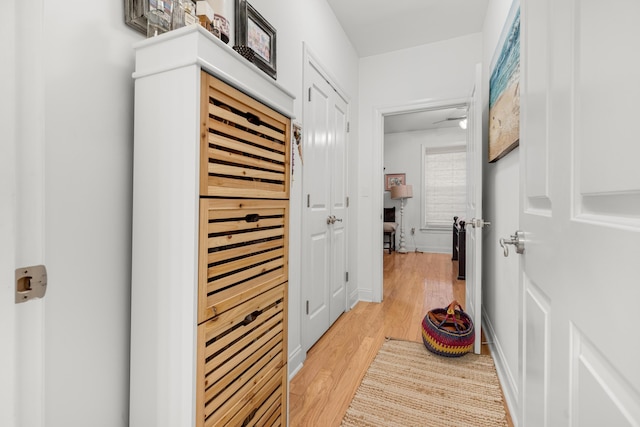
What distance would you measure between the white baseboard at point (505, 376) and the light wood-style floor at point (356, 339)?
0.41 feet

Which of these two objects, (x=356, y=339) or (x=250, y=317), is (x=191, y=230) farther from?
(x=356, y=339)

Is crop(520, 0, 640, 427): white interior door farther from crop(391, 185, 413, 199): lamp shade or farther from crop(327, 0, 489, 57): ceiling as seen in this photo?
crop(391, 185, 413, 199): lamp shade

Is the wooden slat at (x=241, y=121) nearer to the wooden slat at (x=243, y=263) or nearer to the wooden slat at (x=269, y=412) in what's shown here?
the wooden slat at (x=243, y=263)

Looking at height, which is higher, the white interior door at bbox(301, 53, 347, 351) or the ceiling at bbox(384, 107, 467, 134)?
the ceiling at bbox(384, 107, 467, 134)

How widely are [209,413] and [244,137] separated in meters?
0.83

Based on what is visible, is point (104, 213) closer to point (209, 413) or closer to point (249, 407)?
point (209, 413)

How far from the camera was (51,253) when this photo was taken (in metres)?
0.76

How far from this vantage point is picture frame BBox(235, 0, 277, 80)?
1402 mm

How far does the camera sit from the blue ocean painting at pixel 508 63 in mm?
1475

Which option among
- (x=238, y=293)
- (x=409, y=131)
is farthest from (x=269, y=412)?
(x=409, y=131)

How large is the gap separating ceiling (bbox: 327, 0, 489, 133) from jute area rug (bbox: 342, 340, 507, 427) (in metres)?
2.71

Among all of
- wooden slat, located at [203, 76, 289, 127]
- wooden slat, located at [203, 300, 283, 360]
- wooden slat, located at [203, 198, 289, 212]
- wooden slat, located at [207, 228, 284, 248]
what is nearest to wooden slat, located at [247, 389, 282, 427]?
wooden slat, located at [203, 300, 283, 360]

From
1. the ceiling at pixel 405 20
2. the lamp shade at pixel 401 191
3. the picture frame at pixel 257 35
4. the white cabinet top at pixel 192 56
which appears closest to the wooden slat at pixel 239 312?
the white cabinet top at pixel 192 56

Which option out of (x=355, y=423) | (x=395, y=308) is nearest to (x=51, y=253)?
(x=355, y=423)
